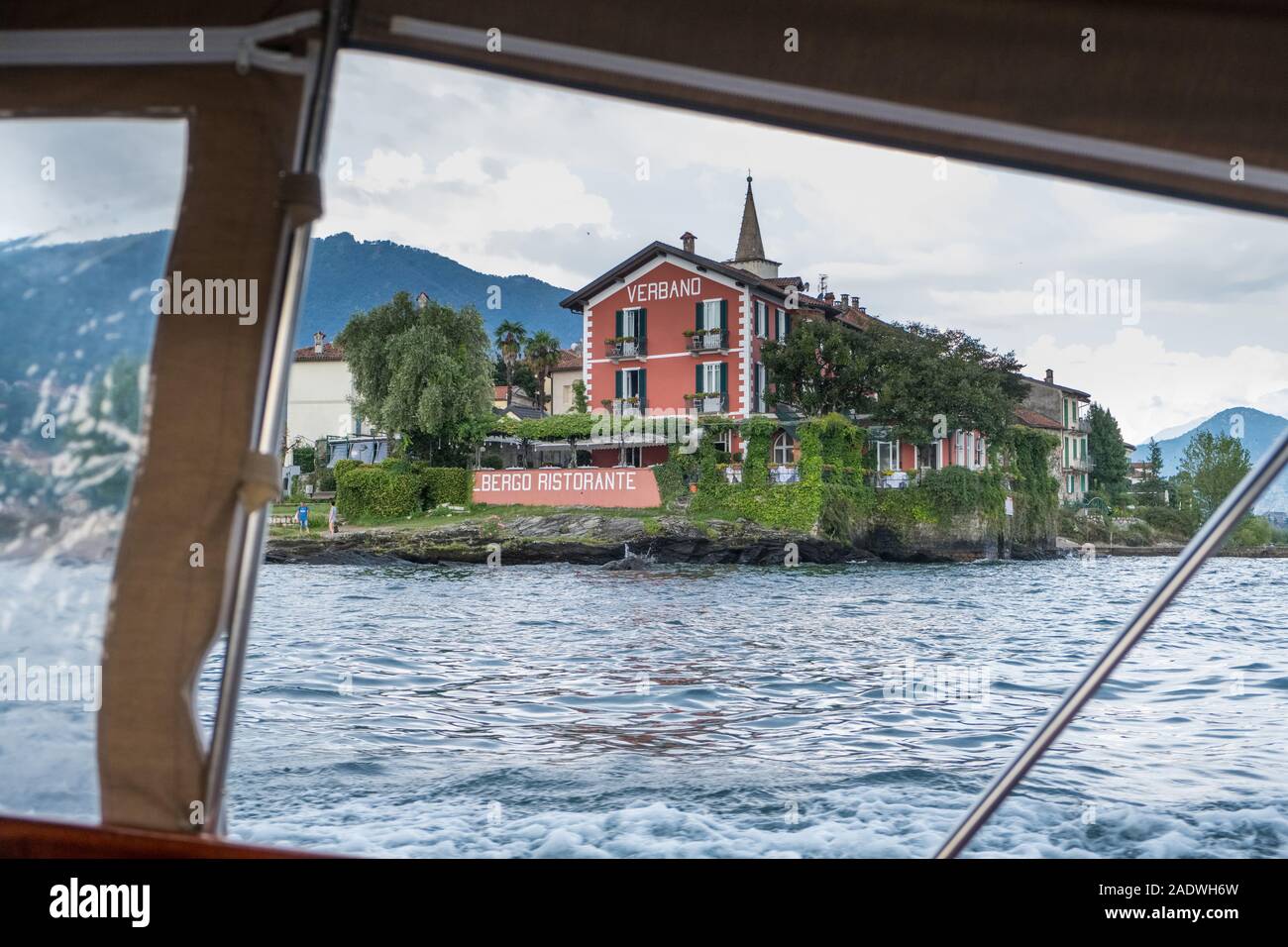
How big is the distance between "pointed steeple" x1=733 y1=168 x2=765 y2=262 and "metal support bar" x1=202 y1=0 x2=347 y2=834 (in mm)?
27165

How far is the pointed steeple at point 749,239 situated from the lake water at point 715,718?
11.5m

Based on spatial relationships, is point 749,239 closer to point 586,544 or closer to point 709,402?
point 709,402

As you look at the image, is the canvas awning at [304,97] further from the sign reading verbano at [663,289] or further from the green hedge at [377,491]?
the sign reading verbano at [663,289]

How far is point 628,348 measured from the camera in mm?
21922

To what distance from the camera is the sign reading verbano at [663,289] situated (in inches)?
857

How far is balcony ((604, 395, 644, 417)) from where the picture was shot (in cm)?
2117

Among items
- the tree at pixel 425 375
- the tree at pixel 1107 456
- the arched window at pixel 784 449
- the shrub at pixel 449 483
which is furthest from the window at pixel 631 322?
the tree at pixel 1107 456

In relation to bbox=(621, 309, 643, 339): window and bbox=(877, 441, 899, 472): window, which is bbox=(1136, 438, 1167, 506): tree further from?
bbox=(621, 309, 643, 339): window

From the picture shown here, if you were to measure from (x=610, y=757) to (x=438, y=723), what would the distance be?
2146mm

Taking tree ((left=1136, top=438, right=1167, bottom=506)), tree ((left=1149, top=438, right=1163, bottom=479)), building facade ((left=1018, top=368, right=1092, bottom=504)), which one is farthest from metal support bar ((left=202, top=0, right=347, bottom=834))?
tree ((left=1149, top=438, right=1163, bottom=479))

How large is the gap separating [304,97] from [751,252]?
27566mm

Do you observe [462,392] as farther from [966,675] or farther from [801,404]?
[966,675]

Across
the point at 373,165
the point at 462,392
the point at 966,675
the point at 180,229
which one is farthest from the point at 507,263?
the point at 180,229

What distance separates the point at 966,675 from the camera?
11.5 meters
